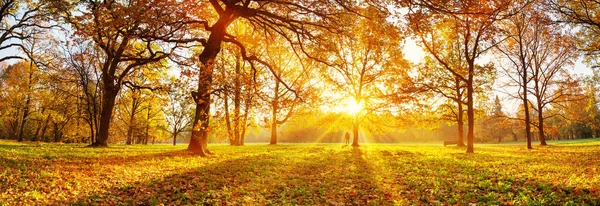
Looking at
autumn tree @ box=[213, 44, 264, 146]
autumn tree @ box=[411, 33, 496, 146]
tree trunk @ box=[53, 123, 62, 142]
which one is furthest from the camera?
tree trunk @ box=[53, 123, 62, 142]

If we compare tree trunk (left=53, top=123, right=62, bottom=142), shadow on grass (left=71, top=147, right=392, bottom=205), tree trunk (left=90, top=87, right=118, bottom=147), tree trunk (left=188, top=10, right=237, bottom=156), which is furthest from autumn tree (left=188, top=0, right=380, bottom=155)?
tree trunk (left=53, top=123, right=62, bottom=142)

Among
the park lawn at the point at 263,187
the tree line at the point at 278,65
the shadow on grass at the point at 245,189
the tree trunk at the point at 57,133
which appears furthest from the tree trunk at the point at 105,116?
the tree trunk at the point at 57,133

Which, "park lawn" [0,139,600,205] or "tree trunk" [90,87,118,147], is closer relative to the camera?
"park lawn" [0,139,600,205]

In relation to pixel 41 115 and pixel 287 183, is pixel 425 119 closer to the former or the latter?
pixel 287 183

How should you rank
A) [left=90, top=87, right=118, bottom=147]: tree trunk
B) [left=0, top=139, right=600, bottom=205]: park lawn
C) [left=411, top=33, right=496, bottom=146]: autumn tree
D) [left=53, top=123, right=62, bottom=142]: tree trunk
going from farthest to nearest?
[left=53, top=123, right=62, bottom=142]: tree trunk, [left=411, top=33, right=496, bottom=146]: autumn tree, [left=90, top=87, right=118, bottom=147]: tree trunk, [left=0, top=139, right=600, bottom=205]: park lawn

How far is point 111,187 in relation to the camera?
25.2ft

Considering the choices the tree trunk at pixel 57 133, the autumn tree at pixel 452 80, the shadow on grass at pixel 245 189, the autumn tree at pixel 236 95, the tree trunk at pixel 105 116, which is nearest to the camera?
the shadow on grass at pixel 245 189

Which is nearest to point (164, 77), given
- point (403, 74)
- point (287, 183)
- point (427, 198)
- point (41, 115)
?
point (41, 115)

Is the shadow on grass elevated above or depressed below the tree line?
below

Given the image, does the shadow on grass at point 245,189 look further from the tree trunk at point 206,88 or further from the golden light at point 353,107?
the golden light at point 353,107

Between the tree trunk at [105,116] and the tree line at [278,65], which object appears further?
the tree trunk at [105,116]

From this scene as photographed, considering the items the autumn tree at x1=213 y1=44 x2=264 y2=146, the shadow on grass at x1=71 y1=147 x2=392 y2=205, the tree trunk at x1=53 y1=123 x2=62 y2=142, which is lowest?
the shadow on grass at x1=71 y1=147 x2=392 y2=205

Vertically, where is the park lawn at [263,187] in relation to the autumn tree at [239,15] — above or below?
below

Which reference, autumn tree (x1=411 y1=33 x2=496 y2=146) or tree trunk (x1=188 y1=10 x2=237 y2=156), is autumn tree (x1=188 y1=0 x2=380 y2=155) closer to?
tree trunk (x1=188 y1=10 x2=237 y2=156)
